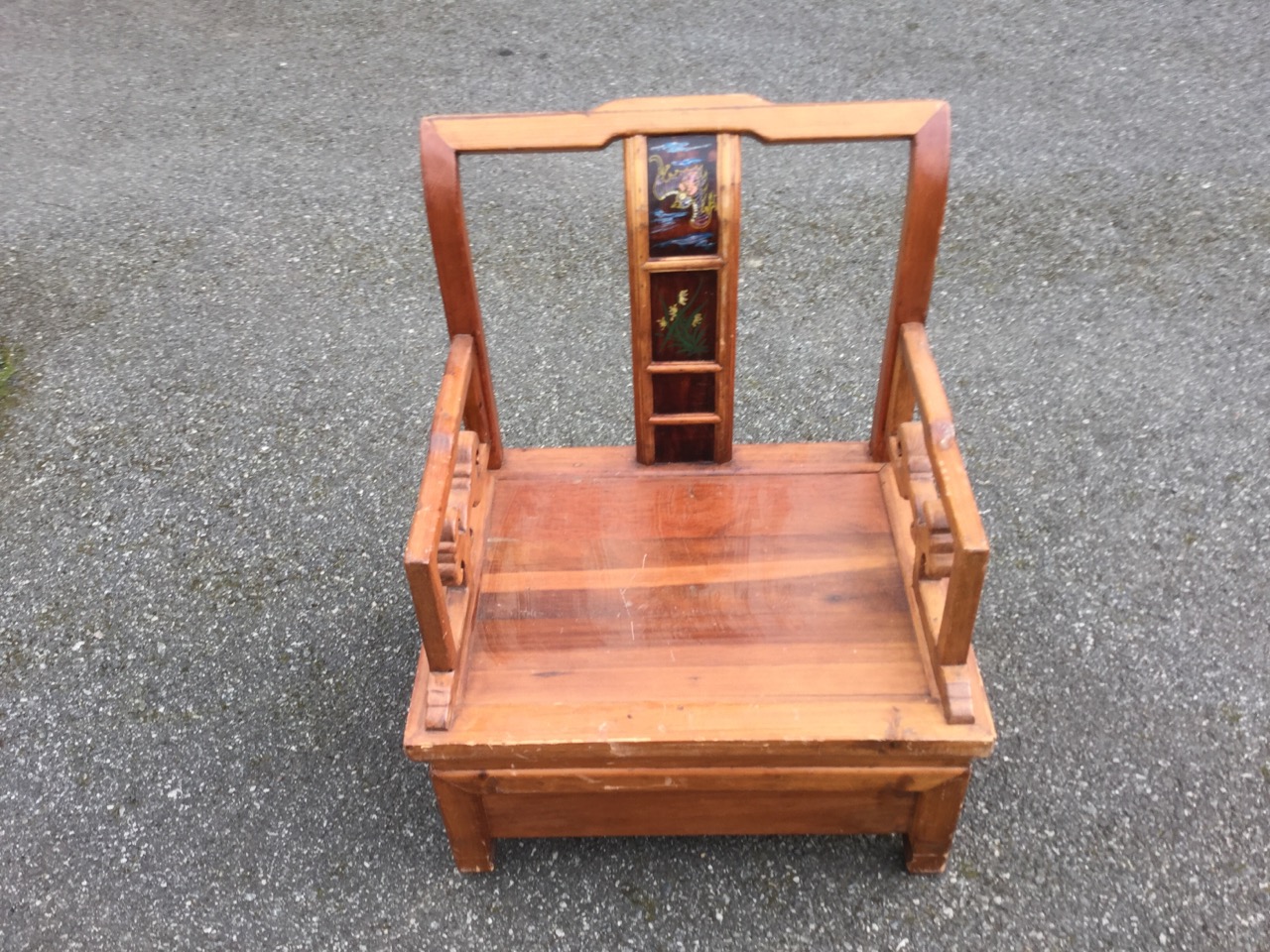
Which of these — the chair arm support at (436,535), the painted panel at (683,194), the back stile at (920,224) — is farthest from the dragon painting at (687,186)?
the chair arm support at (436,535)

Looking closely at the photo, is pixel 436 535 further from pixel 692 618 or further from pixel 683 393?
pixel 683 393

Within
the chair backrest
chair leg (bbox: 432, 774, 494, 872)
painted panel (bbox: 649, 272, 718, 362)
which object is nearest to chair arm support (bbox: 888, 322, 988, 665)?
the chair backrest

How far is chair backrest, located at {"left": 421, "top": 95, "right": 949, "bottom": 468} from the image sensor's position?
49.2 inches

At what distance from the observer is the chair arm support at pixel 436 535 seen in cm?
108

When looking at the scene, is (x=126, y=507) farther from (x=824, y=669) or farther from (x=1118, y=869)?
(x=1118, y=869)

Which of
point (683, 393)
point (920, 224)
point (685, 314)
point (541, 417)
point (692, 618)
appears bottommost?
point (541, 417)

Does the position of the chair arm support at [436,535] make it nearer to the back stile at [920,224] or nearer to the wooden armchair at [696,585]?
the wooden armchair at [696,585]

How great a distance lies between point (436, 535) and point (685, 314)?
1.57 feet

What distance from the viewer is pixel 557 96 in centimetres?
345

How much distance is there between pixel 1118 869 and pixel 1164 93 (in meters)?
2.74

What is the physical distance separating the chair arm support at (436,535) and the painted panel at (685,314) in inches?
10.8

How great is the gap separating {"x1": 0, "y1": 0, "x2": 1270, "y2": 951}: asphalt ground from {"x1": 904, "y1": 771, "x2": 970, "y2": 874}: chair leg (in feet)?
0.17

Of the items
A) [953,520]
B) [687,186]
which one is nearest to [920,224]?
[687,186]

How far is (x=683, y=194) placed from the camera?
4.19 feet
